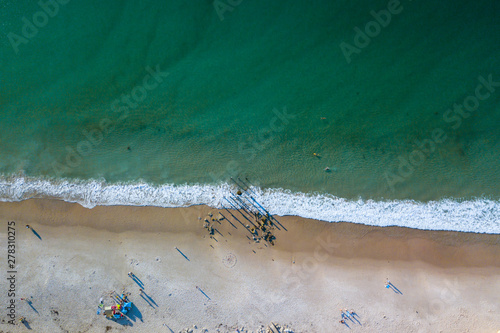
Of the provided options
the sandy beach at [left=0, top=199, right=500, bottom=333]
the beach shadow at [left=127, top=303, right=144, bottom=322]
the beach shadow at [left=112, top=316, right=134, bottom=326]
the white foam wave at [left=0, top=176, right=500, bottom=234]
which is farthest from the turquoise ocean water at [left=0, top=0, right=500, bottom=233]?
the beach shadow at [left=112, top=316, right=134, bottom=326]

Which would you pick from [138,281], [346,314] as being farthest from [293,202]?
[138,281]

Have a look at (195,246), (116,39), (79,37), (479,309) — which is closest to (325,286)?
(195,246)

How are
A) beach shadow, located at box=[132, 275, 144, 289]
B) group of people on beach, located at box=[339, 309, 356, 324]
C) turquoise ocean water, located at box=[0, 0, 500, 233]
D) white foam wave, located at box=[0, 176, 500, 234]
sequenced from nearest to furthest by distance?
group of people on beach, located at box=[339, 309, 356, 324], beach shadow, located at box=[132, 275, 144, 289], white foam wave, located at box=[0, 176, 500, 234], turquoise ocean water, located at box=[0, 0, 500, 233]

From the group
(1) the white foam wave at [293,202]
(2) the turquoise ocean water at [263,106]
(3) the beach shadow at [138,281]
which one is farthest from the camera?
(2) the turquoise ocean water at [263,106]

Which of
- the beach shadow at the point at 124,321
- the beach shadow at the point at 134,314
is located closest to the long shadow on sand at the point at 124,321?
the beach shadow at the point at 124,321

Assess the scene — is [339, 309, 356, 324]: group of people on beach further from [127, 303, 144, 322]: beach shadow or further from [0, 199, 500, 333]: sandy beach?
[127, 303, 144, 322]: beach shadow

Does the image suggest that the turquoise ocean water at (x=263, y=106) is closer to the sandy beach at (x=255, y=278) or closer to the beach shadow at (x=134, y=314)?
the sandy beach at (x=255, y=278)

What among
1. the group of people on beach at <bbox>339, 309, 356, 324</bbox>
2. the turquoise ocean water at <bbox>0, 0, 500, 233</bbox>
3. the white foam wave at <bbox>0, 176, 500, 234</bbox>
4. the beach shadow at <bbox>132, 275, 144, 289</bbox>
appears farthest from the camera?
the turquoise ocean water at <bbox>0, 0, 500, 233</bbox>
